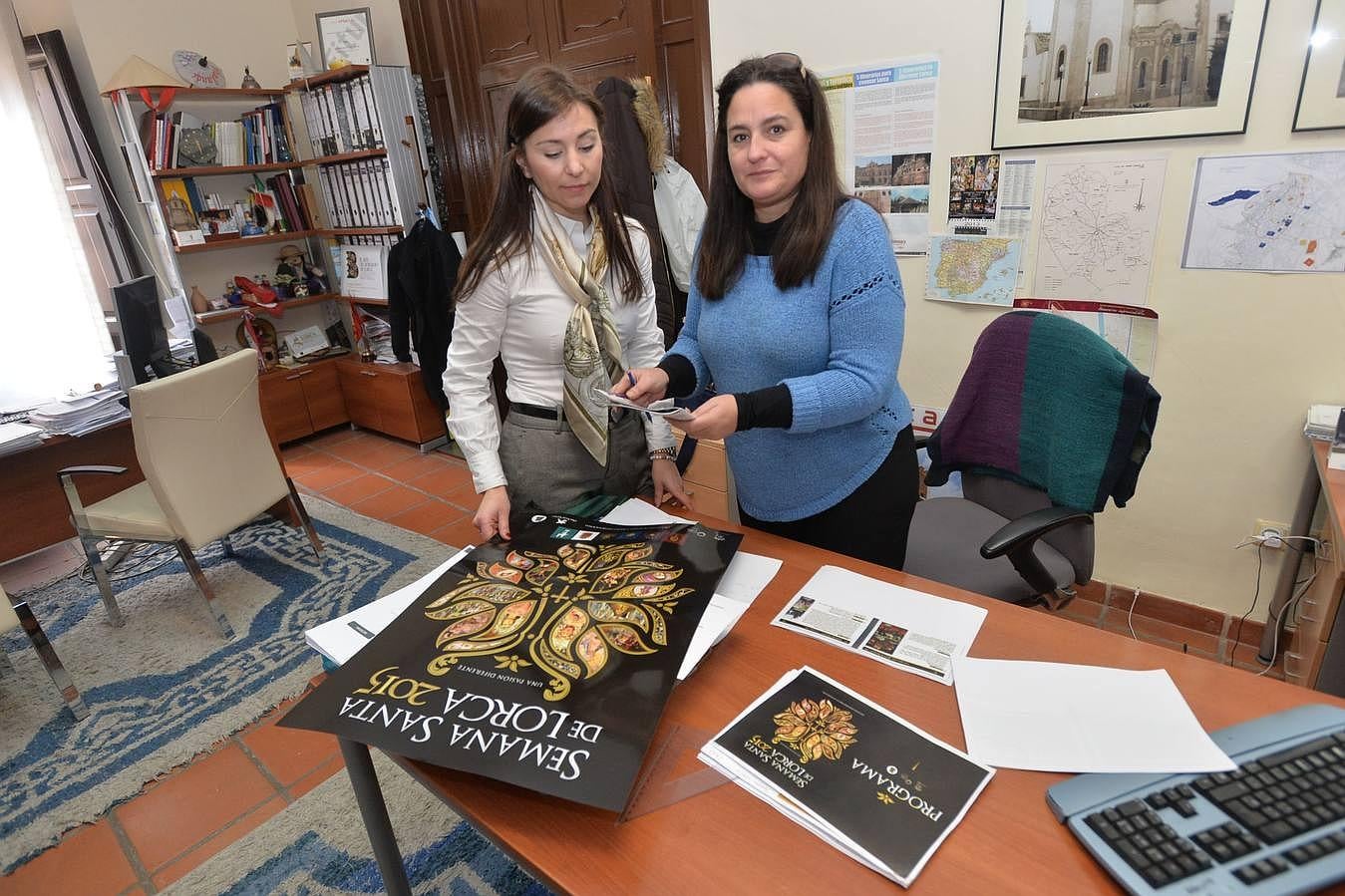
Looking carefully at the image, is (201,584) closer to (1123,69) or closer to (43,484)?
(43,484)

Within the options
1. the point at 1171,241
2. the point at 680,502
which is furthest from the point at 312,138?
the point at 1171,241

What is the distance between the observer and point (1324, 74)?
1.69m

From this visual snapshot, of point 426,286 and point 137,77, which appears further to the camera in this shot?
point 426,286

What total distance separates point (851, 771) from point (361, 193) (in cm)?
430

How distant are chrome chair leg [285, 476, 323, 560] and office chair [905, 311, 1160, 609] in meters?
2.49

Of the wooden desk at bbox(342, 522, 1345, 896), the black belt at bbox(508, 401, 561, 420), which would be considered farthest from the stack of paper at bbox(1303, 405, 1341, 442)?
the black belt at bbox(508, 401, 561, 420)

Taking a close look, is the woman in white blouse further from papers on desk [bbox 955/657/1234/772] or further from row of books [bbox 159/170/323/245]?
row of books [bbox 159/170/323/245]

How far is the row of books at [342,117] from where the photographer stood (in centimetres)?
380

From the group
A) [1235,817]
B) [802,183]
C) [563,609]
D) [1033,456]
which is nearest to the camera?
[1235,817]

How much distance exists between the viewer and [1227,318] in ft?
6.42

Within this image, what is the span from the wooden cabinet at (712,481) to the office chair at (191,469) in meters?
1.65

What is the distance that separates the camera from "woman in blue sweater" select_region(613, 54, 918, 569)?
1125mm

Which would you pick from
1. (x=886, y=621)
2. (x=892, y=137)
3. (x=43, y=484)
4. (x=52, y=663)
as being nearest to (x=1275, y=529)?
(x=892, y=137)

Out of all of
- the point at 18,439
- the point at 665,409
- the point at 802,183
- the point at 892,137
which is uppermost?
the point at 892,137
